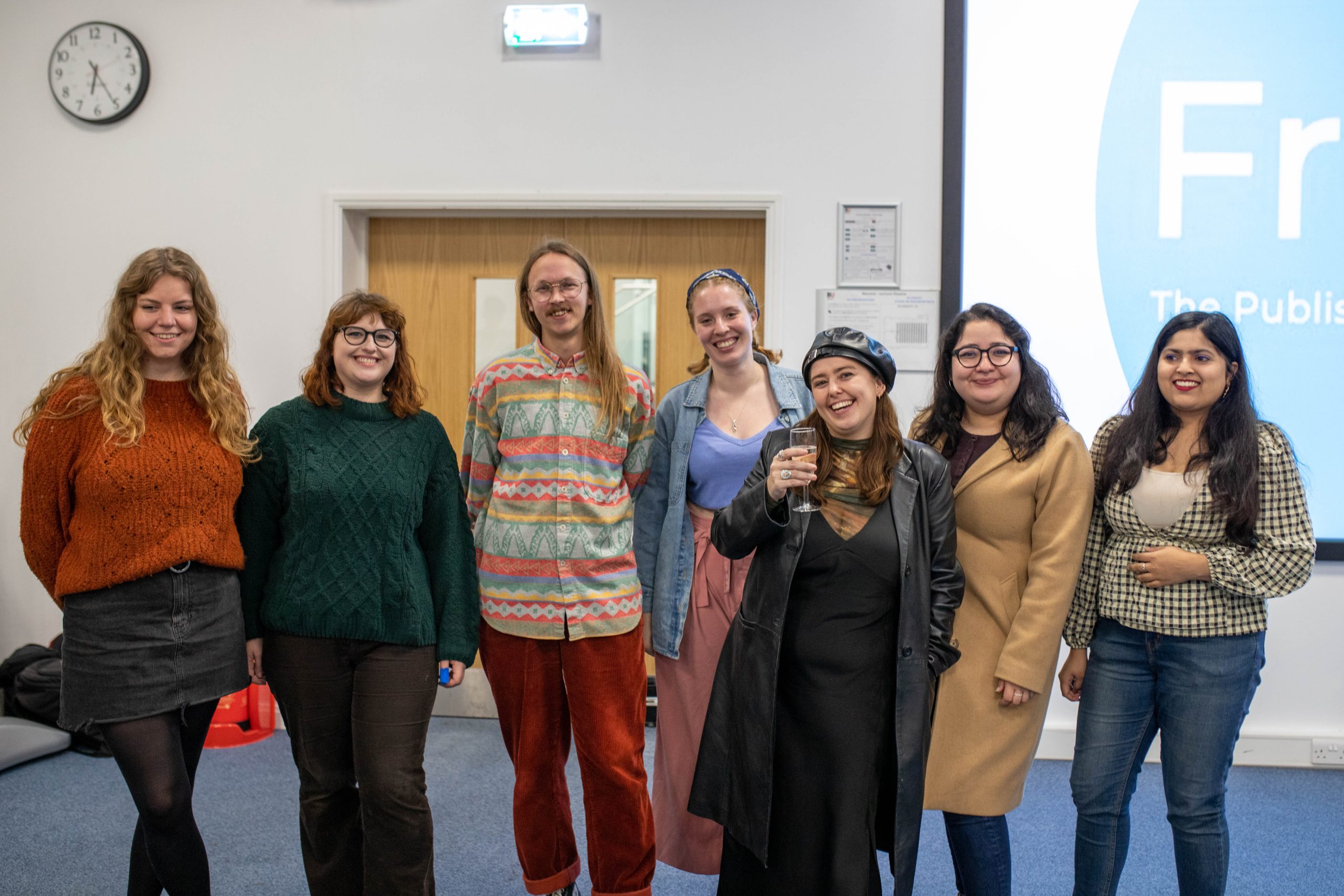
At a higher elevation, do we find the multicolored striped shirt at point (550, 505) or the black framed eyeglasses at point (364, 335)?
the black framed eyeglasses at point (364, 335)

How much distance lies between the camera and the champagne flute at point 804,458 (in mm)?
1479

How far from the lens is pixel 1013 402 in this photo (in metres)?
1.77

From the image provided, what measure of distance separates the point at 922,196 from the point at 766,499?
2.03 m

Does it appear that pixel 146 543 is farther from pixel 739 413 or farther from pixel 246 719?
pixel 246 719

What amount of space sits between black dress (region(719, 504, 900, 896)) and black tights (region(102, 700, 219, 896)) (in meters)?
1.11

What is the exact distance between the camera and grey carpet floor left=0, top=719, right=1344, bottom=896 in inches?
87.7

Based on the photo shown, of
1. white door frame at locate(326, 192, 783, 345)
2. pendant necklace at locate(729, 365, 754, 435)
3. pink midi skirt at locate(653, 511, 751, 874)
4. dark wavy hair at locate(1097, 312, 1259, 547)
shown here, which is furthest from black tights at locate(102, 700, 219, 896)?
white door frame at locate(326, 192, 783, 345)

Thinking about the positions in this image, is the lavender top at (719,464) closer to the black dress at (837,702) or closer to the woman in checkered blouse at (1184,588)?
the black dress at (837,702)

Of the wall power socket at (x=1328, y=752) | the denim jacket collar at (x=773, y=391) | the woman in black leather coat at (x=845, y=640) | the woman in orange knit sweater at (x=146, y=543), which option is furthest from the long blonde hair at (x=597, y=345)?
the wall power socket at (x=1328, y=752)

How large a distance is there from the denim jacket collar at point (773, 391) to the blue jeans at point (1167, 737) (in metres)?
0.80

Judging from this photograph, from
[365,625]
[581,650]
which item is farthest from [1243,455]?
[365,625]

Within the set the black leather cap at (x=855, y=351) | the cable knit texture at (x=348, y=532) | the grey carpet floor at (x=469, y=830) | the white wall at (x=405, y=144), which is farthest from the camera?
the white wall at (x=405, y=144)

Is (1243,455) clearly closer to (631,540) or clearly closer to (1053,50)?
(631,540)

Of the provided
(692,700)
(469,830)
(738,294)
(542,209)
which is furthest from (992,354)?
(542,209)
